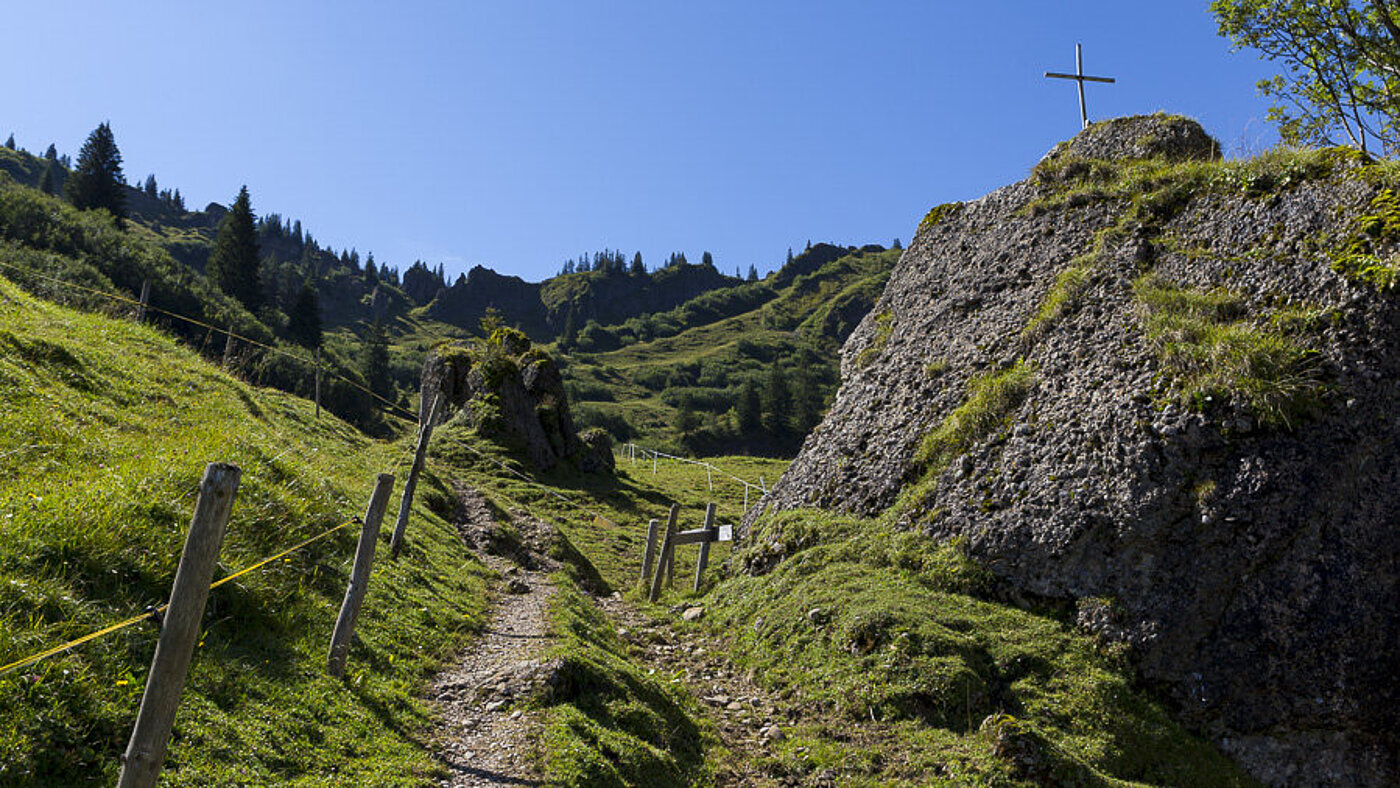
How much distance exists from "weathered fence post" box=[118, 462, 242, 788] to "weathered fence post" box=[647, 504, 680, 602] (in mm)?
14118

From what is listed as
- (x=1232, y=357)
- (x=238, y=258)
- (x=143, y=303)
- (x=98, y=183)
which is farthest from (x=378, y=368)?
(x=1232, y=357)

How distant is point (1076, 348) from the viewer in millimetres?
13453

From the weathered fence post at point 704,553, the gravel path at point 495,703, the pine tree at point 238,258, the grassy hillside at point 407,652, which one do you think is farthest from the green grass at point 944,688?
the pine tree at point 238,258

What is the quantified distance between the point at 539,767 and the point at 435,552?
31.9 feet

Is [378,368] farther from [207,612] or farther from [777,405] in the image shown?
[207,612]

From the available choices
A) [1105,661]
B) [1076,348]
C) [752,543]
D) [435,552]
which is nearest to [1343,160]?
[1076,348]

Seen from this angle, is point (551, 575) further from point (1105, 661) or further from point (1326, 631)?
point (1326, 631)

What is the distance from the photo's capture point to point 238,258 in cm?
7912

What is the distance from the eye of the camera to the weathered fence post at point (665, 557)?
18.1 meters

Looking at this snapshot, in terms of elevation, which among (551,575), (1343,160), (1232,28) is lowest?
(551,575)

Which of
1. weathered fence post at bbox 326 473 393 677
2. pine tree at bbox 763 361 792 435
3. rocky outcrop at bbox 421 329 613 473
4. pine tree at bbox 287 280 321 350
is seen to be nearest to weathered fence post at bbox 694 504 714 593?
weathered fence post at bbox 326 473 393 677

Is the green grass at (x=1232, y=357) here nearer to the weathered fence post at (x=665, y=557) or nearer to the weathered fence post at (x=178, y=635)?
the weathered fence post at (x=665, y=557)

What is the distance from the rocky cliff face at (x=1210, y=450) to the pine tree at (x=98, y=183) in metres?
94.9

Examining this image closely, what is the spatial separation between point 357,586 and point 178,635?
4822 millimetres
